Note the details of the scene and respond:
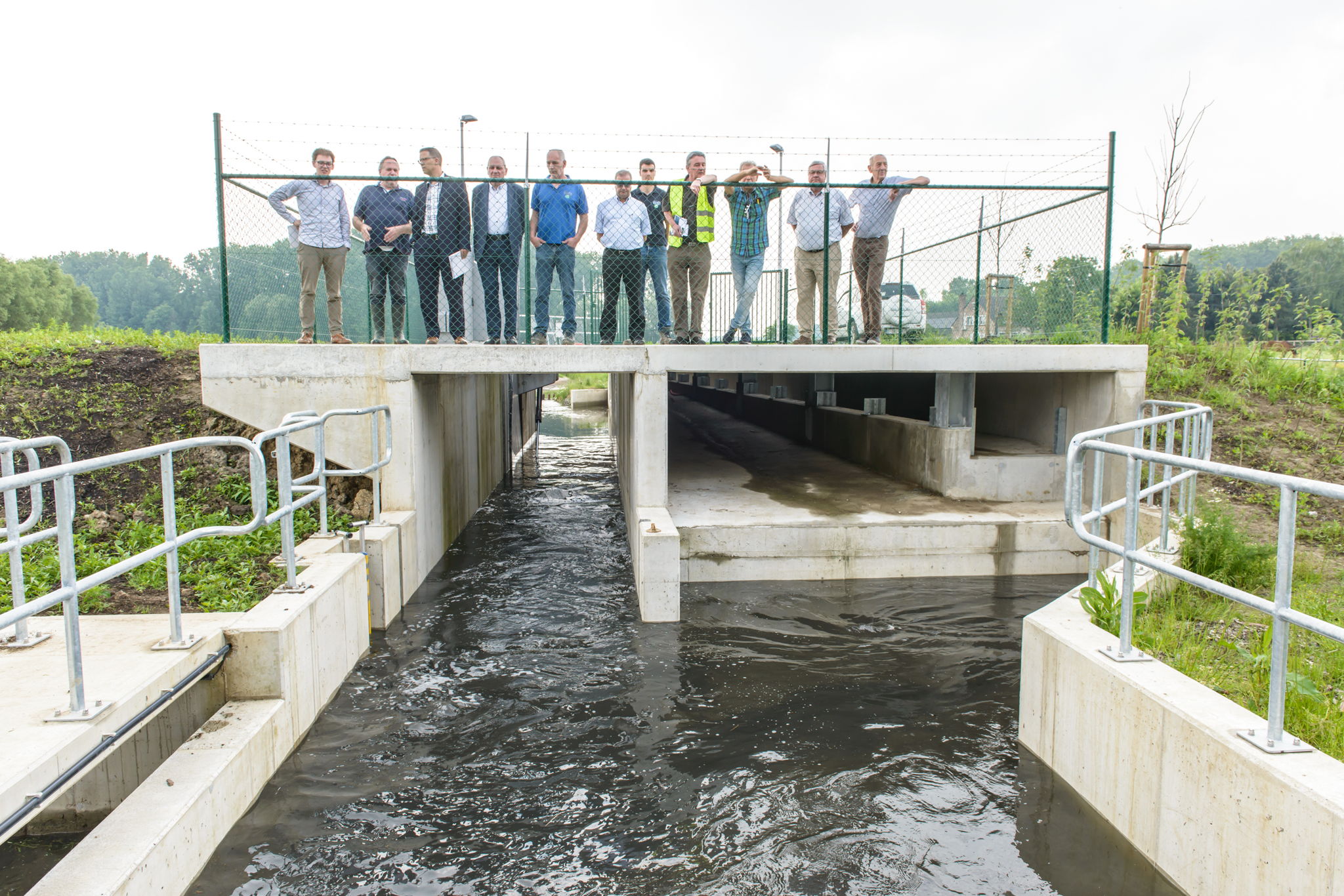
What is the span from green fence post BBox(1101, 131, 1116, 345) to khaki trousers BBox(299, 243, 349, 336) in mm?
7980

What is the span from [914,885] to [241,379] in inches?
290

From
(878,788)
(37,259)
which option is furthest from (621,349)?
(37,259)

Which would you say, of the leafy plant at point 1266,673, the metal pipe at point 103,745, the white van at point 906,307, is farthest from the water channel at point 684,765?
the white van at point 906,307

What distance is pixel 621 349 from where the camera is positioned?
8.90m

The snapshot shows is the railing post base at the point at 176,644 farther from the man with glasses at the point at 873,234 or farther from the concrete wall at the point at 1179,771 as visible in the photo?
the man with glasses at the point at 873,234

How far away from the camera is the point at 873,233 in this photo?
384 inches

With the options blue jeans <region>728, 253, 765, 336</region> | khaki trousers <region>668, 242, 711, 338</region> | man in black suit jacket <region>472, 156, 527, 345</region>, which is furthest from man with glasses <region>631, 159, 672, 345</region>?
man in black suit jacket <region>472, 156, 527, 345</region>

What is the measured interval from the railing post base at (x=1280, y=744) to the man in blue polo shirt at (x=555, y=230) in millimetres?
7034

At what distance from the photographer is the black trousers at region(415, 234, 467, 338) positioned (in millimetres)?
9070

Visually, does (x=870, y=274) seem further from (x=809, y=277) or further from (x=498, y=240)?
(x=498, y=240)

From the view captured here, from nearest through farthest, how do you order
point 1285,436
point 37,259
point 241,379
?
1. point 241,379
2. point 1285,436
3. point 37,259

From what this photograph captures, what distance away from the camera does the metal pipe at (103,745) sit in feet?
9.52

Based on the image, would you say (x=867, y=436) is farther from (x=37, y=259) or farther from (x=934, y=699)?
(x=37, y=259)

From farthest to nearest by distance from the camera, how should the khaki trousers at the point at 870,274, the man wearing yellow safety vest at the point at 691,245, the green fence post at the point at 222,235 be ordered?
the khaki trousers at the point at 870,274
the man wearing yellow safety vest at the point at 691,245
the green fence post at the point at 222,235
